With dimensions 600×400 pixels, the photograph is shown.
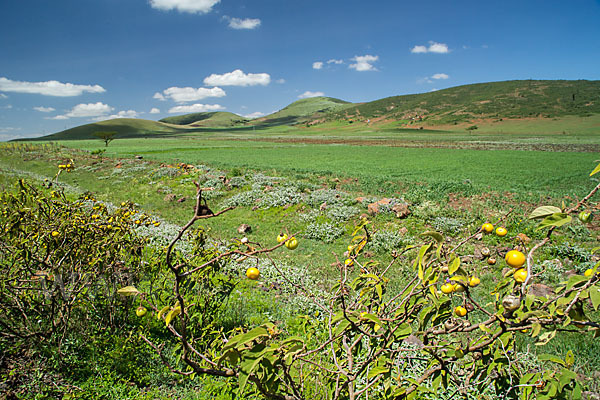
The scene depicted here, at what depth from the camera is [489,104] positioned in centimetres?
10538

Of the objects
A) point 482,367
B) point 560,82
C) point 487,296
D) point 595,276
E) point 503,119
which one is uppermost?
point 560,82

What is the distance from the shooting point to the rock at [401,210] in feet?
31.9

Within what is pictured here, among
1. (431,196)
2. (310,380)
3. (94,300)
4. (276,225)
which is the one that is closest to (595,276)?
(310,380)

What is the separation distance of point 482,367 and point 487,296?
4670mm

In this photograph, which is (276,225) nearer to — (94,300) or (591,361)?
(94,300)

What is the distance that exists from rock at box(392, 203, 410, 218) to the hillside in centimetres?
9841

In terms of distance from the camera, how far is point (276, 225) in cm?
1027

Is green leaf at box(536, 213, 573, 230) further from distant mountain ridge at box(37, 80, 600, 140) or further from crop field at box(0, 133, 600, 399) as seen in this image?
distant mountain ridge at box(37, 80, 600, 140)

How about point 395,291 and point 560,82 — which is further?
point 560,82

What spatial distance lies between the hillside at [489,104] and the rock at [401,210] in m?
98.4

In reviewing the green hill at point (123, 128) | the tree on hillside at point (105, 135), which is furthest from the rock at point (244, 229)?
the green hill at point (123, 128)

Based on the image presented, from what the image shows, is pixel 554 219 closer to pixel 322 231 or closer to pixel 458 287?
pixel 458 287

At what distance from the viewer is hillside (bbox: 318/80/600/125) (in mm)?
90188

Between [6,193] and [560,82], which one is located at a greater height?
[560,82]
